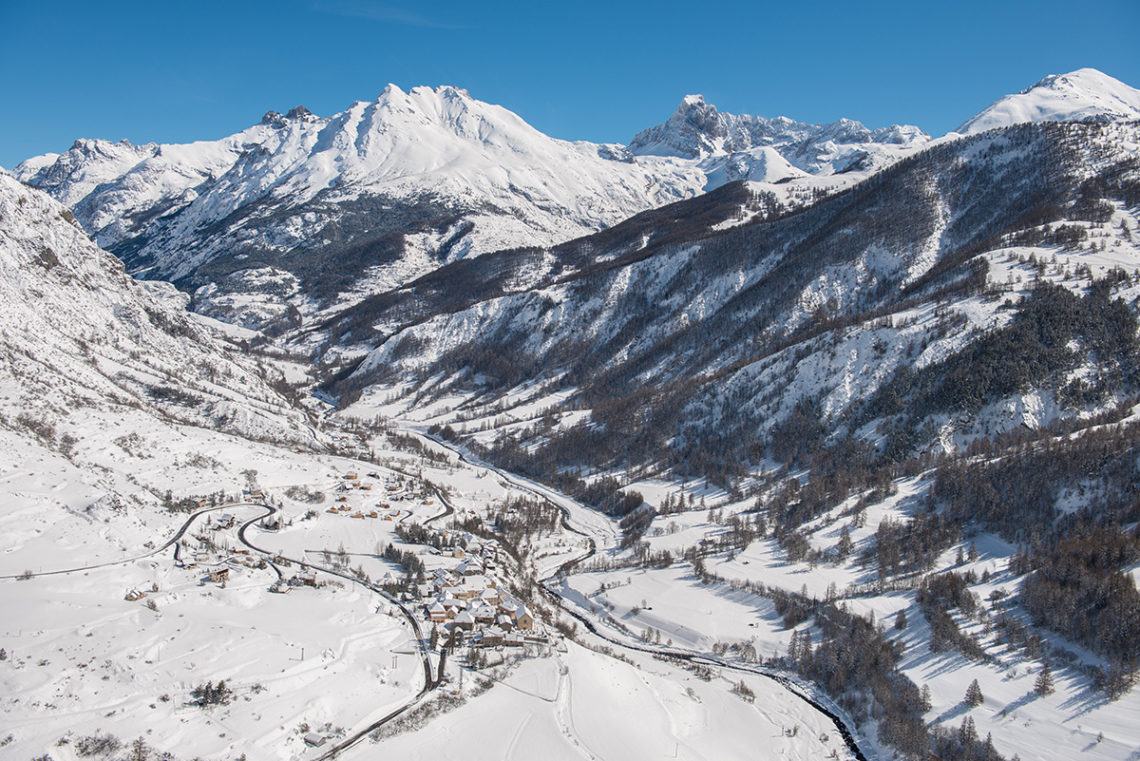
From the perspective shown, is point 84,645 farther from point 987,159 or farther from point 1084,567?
point 987,159

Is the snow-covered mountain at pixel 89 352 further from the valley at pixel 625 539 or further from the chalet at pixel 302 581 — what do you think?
the chalet at pixel 302 581

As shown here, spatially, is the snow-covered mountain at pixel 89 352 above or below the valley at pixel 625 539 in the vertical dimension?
above

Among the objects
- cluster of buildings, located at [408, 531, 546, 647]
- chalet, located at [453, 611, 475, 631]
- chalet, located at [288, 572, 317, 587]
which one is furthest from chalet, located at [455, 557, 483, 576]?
chalet, located at [288, 572, 317, 587]

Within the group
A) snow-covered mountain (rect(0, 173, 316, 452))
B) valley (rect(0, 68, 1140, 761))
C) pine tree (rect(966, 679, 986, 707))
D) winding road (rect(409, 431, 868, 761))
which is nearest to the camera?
valley (rect(0, 68, 1140, 761))

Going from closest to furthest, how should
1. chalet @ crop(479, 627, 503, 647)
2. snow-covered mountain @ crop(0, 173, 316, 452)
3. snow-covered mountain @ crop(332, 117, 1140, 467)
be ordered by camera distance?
chalet @ crop(479, 627, 503, 647)
snow-covered mountain @ crop(0, 173, 316, 452)
snow-covered mountain @ crop(332, 117, 1140, 467)

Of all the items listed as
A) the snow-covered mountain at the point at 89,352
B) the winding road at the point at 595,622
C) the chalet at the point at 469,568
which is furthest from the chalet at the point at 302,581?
the snow-covered mountain at the point at 89,352

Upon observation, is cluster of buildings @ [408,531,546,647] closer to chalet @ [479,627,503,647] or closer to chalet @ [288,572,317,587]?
chalet @ [479,627,503,647]

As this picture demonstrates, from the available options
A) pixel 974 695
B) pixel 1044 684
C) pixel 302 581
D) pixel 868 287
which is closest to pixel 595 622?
pixel 302 581
